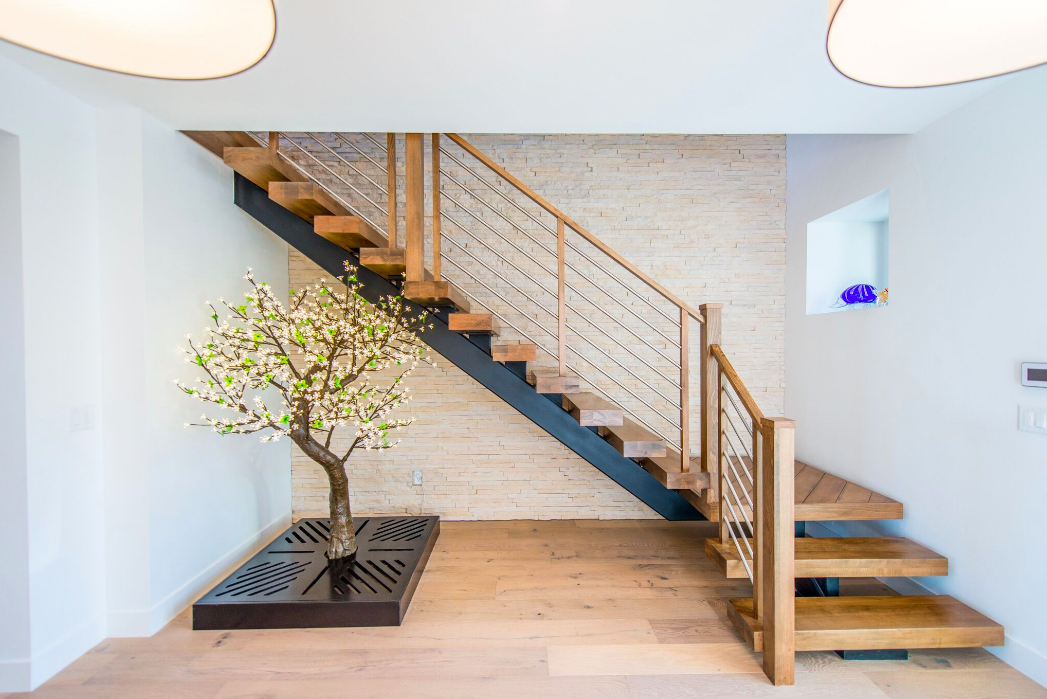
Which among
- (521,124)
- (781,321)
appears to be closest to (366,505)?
(521,124)

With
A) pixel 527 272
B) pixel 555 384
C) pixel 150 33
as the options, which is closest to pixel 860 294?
pixel 555 384

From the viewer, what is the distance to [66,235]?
2.19m

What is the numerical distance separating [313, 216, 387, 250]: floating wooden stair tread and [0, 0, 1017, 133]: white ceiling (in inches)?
19.1

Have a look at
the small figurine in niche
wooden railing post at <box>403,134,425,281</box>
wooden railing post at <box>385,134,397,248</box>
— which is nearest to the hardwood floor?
the small figurine in niche

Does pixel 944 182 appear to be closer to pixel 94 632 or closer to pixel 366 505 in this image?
pixel 366 505

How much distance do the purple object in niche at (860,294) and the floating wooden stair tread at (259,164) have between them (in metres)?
3.59

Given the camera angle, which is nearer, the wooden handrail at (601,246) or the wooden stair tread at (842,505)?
the wooden stair tread at (842,505)

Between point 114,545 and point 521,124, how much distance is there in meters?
2.89

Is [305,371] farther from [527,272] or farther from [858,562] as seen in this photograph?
[858,562]

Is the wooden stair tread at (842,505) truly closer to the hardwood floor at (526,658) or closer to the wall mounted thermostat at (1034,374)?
the hardwood floor at (526,658)

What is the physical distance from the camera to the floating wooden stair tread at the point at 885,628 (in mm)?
2047

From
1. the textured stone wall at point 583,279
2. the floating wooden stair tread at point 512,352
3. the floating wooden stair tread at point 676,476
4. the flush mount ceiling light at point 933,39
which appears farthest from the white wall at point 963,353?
the floating wooden stair tread at point 512,352

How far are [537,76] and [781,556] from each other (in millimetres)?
2246

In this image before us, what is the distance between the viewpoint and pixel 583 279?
3785 mm
